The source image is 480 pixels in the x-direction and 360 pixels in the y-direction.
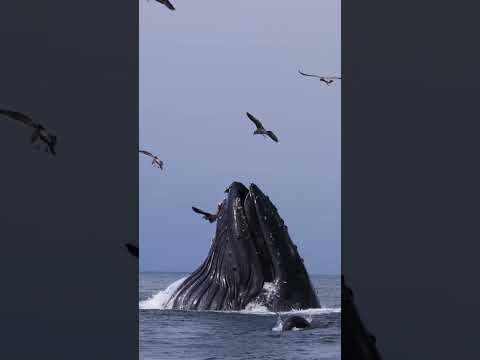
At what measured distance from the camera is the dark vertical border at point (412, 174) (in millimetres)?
8188

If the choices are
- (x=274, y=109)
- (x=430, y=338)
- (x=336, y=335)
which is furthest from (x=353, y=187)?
(x=274, y=109)

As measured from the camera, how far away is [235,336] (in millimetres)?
12227

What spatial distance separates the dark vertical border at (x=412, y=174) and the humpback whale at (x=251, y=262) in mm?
4819

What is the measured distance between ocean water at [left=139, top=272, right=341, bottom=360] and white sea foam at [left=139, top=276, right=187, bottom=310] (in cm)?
60
